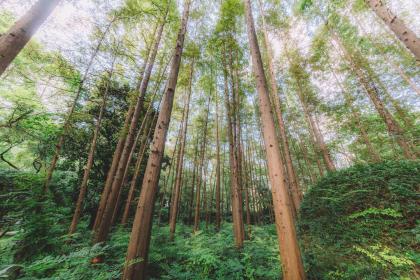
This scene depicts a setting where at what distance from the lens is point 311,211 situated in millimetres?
4641

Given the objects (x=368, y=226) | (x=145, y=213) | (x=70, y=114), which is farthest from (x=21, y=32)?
(x=368, y=226)

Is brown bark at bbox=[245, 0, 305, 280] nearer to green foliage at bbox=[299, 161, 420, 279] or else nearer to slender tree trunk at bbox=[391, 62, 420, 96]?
green foliage at bbox=[299, 161, 420, 279]

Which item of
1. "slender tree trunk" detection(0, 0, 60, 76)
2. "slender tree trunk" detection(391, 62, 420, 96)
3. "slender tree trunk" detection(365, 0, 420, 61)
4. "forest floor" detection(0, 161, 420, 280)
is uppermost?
"slender tree trunk" detection(391, 62, 420, 96)

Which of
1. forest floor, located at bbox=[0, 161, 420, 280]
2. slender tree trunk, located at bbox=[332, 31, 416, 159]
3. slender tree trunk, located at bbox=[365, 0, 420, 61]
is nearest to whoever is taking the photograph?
forest floor, located at bbox=[0, 161, 420, 280]

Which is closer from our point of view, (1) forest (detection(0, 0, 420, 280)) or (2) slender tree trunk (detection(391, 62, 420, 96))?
(1) forest (detection(0, 0, 420, 280))

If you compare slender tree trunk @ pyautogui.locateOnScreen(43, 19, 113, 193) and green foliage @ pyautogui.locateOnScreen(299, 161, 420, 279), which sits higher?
slender tree trunk @ pyautogui.locateOnScreen(43, 19, 113, 193)

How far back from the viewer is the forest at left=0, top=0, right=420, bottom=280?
8.79 ft

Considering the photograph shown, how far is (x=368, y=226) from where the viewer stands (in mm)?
3326

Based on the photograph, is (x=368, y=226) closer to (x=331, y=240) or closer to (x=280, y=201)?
(x=331, y=240)

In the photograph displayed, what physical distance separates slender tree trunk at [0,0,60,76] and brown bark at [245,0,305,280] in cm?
345

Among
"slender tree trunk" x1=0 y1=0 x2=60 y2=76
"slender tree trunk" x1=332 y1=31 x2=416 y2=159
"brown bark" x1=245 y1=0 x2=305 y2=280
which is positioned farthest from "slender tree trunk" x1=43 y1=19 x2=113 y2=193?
"slender tree trunk" x1=332 y1=31 x2=416 y2=159

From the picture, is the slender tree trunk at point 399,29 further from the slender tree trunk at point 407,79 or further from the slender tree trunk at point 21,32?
the slender tree trunk at point 21,32

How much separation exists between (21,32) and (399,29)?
796cm

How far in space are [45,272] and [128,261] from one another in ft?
6.59
